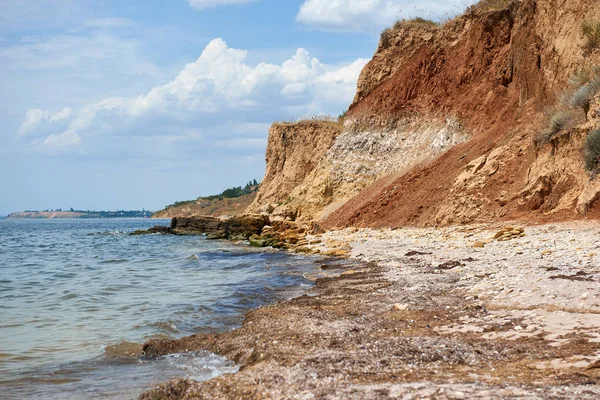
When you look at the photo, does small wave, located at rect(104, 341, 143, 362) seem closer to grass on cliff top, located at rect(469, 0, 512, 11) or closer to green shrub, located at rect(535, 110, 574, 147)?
green shrub, located at rect(535, 110, 574, 147)

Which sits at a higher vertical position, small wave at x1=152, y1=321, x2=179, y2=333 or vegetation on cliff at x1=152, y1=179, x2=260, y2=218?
vegetation on cliff at x1=152, y1=179, x2=260, y2=218

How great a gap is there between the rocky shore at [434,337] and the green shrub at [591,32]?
937cm

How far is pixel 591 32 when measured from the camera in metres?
20.1

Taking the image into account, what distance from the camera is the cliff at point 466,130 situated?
19.9m

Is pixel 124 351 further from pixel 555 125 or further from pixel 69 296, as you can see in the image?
pixel 555 125

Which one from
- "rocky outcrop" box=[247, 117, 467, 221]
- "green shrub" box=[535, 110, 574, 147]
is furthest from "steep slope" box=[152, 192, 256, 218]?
"green shrub" box=[535, 110, 574, 147]

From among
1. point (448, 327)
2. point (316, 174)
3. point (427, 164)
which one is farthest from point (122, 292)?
point (316, 174)

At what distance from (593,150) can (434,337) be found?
1212 centimetres

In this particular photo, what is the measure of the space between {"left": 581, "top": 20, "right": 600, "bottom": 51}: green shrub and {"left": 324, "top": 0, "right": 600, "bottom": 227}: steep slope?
0.33m

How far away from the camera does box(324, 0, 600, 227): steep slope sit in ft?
65.3

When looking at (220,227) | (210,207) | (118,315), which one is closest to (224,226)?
(220,227)

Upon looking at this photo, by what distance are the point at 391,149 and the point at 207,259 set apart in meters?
17.3

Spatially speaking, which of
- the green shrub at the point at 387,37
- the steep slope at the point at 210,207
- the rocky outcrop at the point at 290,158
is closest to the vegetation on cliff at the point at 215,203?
the steep slope at the point at 210,207

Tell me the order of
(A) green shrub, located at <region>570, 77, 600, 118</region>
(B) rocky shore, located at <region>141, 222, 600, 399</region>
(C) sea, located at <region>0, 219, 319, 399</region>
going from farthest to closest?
(A) green shrub, located at <region>570, 77, 600, 118</region>
(C) sea, located at <region>0, 219, 319, 399</region>
(B) rocky shore, located at <region>141, 222, 600, 399</region>
